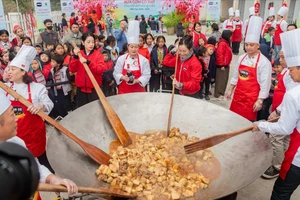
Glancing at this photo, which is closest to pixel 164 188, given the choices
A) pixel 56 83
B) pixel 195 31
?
pixel 56 83

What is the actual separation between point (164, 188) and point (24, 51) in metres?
1.82

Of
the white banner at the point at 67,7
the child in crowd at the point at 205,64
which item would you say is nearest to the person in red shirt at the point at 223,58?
the child in crowd at the point at 205,64

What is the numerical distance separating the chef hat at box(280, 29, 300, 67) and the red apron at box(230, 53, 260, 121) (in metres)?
1.03

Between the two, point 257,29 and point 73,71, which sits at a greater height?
point 257,29

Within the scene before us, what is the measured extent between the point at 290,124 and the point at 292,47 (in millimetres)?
624

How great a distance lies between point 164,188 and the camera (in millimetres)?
2127

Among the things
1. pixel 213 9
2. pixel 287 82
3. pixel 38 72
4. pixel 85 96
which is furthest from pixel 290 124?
pixel 213 9

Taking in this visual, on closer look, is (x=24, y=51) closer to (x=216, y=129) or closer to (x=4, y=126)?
(x=4, y=126)

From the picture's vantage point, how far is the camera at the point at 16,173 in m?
0.54

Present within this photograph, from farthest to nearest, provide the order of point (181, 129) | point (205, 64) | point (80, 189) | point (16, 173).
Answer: point (205, 64) → point (181, 129) → point (80, 189) → point (16, 173)

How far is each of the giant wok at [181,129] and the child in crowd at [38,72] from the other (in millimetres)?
1558

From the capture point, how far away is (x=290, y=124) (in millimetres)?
2031

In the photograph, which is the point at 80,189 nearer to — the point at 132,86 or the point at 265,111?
→ the point at 132,86

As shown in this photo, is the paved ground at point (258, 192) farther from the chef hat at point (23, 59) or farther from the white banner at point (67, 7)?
the white banner at point (67, 7)
